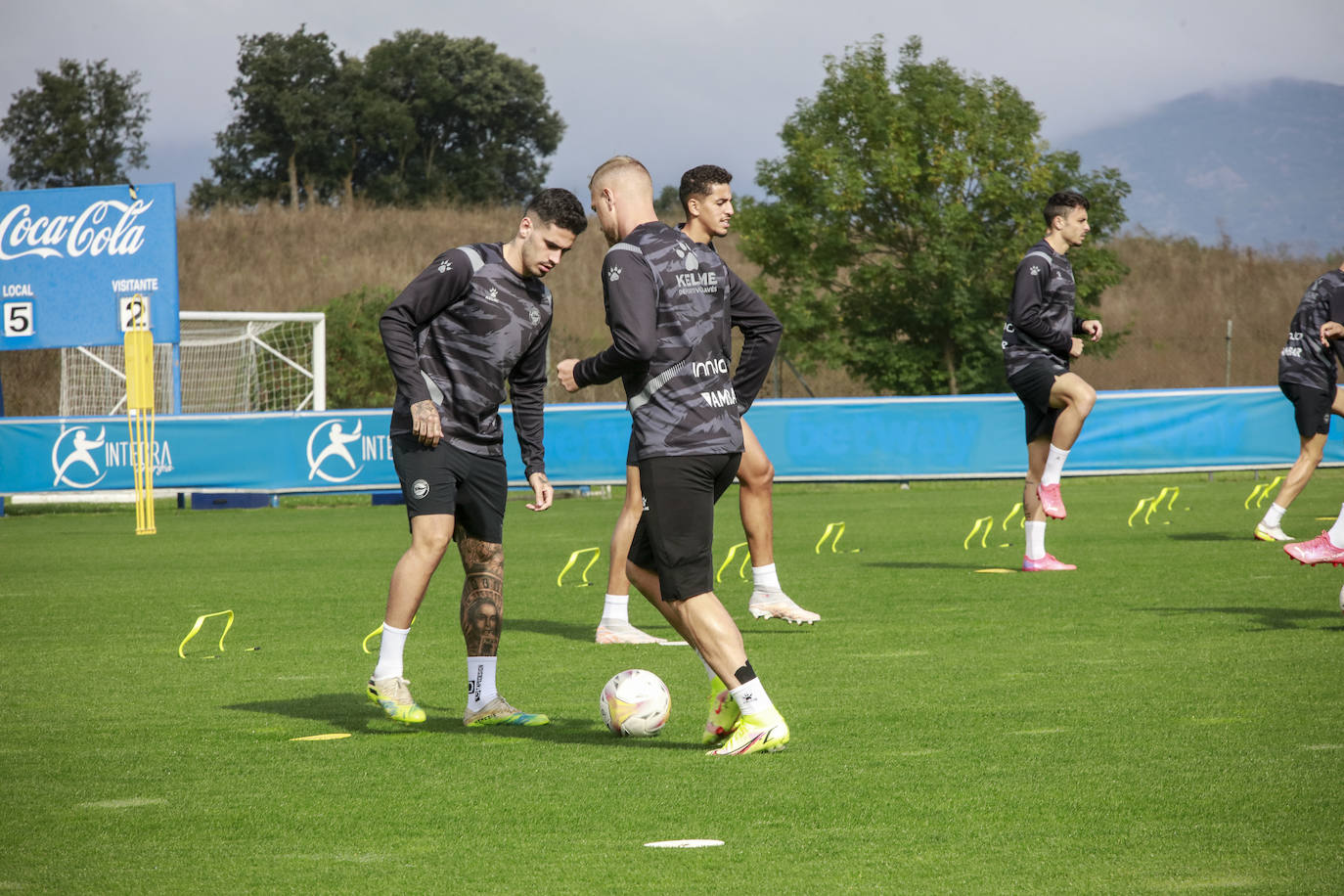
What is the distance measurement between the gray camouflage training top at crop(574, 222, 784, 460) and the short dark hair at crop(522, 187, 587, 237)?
0.65 metres

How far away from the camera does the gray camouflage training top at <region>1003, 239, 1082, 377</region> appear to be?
378 inches

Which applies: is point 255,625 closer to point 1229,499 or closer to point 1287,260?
point 1229,499

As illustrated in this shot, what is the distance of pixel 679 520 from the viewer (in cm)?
475

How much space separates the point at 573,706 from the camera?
571 centimetres

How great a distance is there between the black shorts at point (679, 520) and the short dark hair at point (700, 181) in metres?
2.52

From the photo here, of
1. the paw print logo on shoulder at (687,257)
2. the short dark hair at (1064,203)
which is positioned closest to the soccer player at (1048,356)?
the short dark hair at (1064,203)

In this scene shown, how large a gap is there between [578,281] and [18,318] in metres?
28.7

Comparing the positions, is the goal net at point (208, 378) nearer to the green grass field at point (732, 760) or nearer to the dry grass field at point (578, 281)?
the dry grass field at point (578, 281)

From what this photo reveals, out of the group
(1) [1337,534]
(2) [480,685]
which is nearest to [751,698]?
(2) [480,685]

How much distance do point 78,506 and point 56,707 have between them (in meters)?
17.3

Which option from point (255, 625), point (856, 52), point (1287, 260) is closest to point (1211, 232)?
point (1287, 260)

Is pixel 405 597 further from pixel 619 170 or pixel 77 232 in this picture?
pixel 77 232

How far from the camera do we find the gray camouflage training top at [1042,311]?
9.61 meters

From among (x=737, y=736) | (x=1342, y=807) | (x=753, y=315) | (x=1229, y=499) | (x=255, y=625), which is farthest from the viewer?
(x=1229, y=499)
